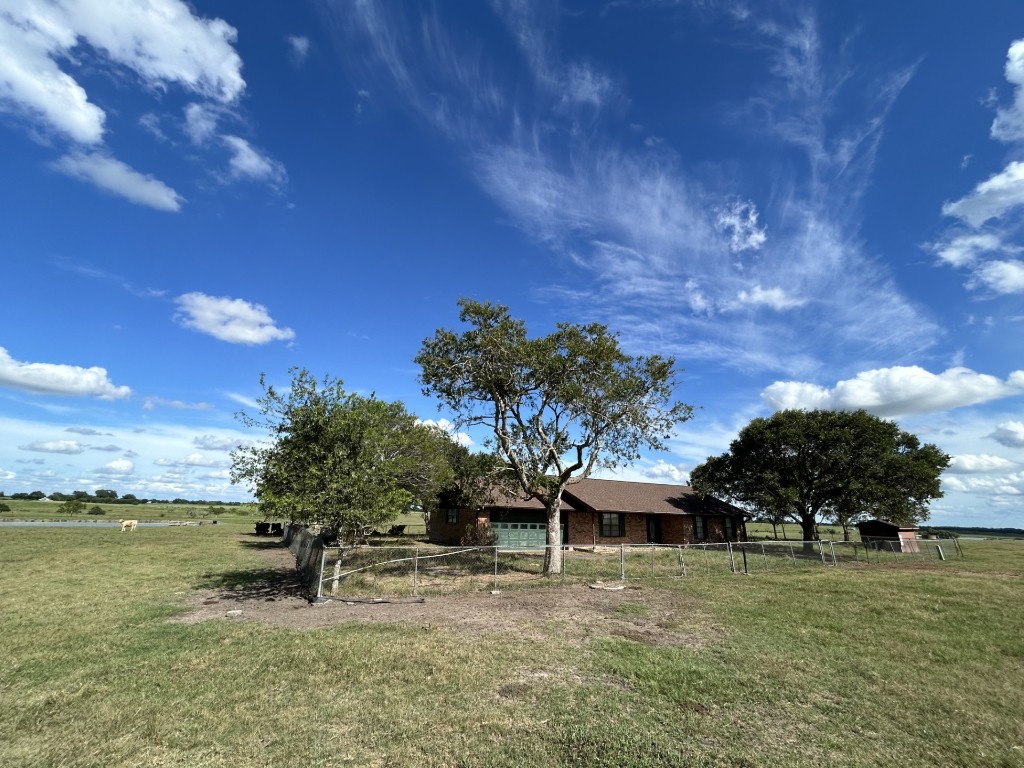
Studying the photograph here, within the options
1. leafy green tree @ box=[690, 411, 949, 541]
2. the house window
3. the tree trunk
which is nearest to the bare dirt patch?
the tree trunk

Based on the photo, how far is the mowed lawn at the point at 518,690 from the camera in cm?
569

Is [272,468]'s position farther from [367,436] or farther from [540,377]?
[540,377]

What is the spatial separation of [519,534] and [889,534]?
27.9 meters

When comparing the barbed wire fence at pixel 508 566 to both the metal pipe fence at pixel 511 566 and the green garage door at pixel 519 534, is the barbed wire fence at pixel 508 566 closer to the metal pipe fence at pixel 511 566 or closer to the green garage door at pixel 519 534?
the metal pipe fence at pixel 511 566

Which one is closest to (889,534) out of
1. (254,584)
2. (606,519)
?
(606,519)

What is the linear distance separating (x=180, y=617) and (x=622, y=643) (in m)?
11.1

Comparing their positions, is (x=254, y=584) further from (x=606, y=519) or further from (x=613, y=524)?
(x=613, y=524)

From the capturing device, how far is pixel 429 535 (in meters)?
43.0

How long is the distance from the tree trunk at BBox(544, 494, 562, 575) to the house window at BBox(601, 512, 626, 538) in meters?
16.7

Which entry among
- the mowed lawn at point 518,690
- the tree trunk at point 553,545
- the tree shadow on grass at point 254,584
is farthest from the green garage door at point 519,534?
the mowed lawn at point 518,690

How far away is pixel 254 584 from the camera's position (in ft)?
59.2

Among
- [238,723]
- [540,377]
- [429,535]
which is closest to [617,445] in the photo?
[540,377]

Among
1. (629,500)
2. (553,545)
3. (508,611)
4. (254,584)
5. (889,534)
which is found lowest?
(254,584)

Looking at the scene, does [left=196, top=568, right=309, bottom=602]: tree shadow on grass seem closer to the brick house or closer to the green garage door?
the brick house
